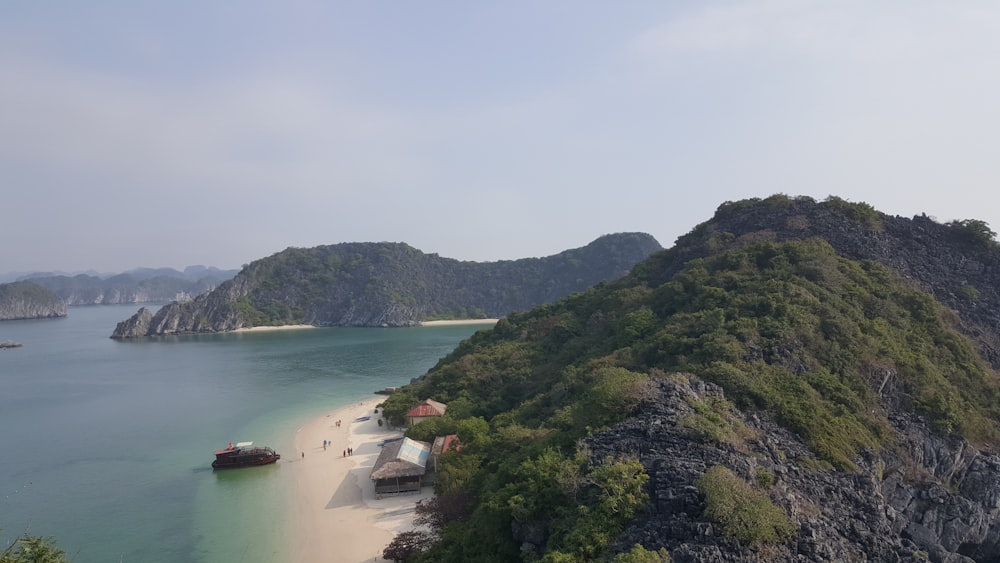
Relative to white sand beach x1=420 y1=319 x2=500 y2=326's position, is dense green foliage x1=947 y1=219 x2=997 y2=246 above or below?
above

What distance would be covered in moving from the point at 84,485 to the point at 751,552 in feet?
119

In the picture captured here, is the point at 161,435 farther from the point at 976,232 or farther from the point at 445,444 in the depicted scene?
the point at 976,232

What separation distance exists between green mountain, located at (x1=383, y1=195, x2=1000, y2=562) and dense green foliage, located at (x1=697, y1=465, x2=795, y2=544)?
1.9 inches

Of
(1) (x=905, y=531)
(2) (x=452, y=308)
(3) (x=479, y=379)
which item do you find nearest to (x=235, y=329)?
(2) (x=452, y=308)

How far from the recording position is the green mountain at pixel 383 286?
437 feet

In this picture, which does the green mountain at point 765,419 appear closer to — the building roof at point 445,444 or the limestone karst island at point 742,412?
the limestone karst island at point 742,412

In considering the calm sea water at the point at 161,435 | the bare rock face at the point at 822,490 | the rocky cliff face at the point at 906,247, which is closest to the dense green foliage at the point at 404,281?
the calm sea water at the point at 161,435

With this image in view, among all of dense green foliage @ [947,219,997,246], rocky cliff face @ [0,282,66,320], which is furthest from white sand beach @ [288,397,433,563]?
rocky cliff face @ [0,282,66,320]

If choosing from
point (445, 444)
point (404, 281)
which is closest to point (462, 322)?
point (404, 281)

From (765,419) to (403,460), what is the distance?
17.7 metres

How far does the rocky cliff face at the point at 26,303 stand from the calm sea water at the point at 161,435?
9571cm

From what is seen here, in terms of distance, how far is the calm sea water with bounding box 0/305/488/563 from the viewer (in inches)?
998

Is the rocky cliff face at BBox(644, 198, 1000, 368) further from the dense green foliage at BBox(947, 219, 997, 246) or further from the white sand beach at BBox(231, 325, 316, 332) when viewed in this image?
the white sand beach at BBox(231, 325, 316, 332)

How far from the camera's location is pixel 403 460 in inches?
1104
